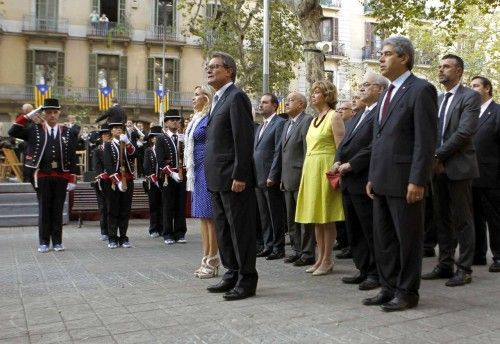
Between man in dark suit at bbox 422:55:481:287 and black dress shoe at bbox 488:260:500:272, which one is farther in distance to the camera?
black dress shoe at bbox 488:260:500:272

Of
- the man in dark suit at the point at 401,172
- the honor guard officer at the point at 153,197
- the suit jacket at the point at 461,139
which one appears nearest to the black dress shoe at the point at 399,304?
the man in dark suit at the point at 401,172

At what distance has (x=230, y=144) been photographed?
5.98m

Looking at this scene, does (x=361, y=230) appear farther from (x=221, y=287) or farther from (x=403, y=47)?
(x=403, y=47)

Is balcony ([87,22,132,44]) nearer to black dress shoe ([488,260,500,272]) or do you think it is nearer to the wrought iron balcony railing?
the wrought iron balcony railing

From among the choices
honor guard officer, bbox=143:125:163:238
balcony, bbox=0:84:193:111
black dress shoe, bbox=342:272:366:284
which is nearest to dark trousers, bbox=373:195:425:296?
black dress shoe, bbox=342:272:366:284

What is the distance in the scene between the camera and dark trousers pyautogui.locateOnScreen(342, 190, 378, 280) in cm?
620

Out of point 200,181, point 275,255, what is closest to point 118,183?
point 275,255

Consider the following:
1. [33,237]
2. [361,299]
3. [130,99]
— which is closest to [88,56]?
[130,99]

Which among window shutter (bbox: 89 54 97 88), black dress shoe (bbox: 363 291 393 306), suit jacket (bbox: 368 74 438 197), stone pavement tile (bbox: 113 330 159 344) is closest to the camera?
stone pavement tile (bbox: 113 330 159 344)

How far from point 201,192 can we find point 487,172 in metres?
3.41

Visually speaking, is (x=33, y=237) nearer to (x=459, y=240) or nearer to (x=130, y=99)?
(x=459, y=240)

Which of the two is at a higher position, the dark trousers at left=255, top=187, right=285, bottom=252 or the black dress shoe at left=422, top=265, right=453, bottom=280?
the dark trousers at left=255, top=187, right=285, bottom=252

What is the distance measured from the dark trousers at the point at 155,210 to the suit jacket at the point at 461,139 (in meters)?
6.85

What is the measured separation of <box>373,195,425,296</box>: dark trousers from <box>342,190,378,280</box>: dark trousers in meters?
0.80
